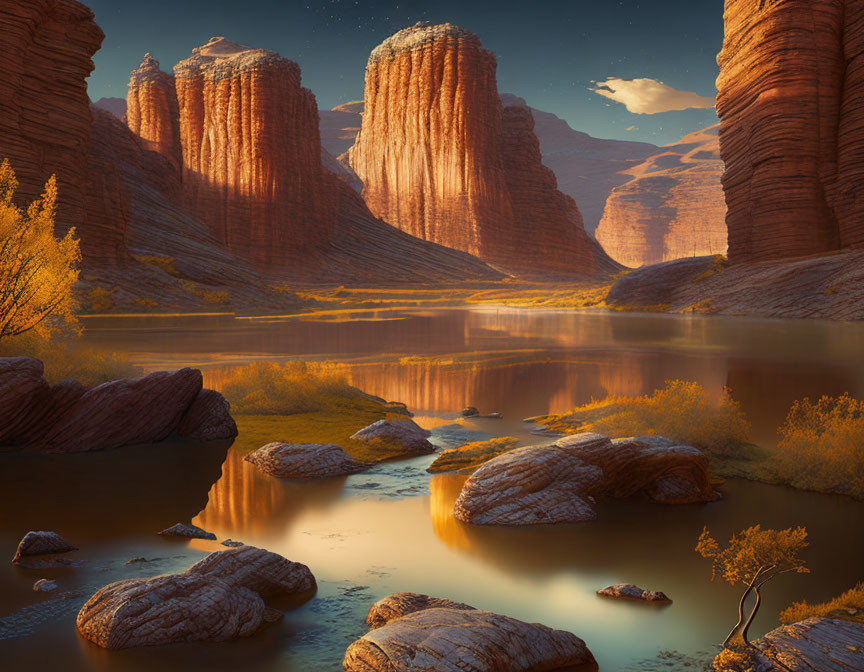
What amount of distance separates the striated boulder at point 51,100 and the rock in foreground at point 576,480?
3247cm

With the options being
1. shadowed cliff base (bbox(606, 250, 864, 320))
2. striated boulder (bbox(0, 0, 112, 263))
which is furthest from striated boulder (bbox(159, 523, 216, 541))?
shadowed cliff base (bbox(606, 250, 864, 320))

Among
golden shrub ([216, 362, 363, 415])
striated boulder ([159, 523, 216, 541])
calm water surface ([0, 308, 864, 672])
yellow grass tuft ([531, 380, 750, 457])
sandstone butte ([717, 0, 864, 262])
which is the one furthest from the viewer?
sandstone butte ([717, 0, 864, 262])

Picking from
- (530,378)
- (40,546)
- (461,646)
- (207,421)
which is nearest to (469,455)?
(207,421)

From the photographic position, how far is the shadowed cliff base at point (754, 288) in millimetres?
32125

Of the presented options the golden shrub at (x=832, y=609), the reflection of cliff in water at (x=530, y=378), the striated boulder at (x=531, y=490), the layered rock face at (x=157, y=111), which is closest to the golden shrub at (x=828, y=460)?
the striated boulder at (x=531, y=490)

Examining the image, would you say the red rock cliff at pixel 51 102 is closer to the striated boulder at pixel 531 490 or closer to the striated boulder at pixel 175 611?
the striated boulder at pixel 531 490

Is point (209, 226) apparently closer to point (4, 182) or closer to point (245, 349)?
→ point (245, 349)

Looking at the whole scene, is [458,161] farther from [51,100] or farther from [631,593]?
[631,593]

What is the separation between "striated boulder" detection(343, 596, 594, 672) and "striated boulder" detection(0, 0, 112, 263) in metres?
34.4

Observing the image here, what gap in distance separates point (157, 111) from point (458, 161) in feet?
128

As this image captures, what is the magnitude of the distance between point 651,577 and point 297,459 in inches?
183

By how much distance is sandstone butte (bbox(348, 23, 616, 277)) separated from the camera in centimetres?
9331

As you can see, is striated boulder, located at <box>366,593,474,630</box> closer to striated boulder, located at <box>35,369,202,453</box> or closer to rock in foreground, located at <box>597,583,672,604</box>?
rock in foreground, located at <box>597,583,672,604</box>

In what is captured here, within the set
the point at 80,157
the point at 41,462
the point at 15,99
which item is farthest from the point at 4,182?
the point at 80,157
